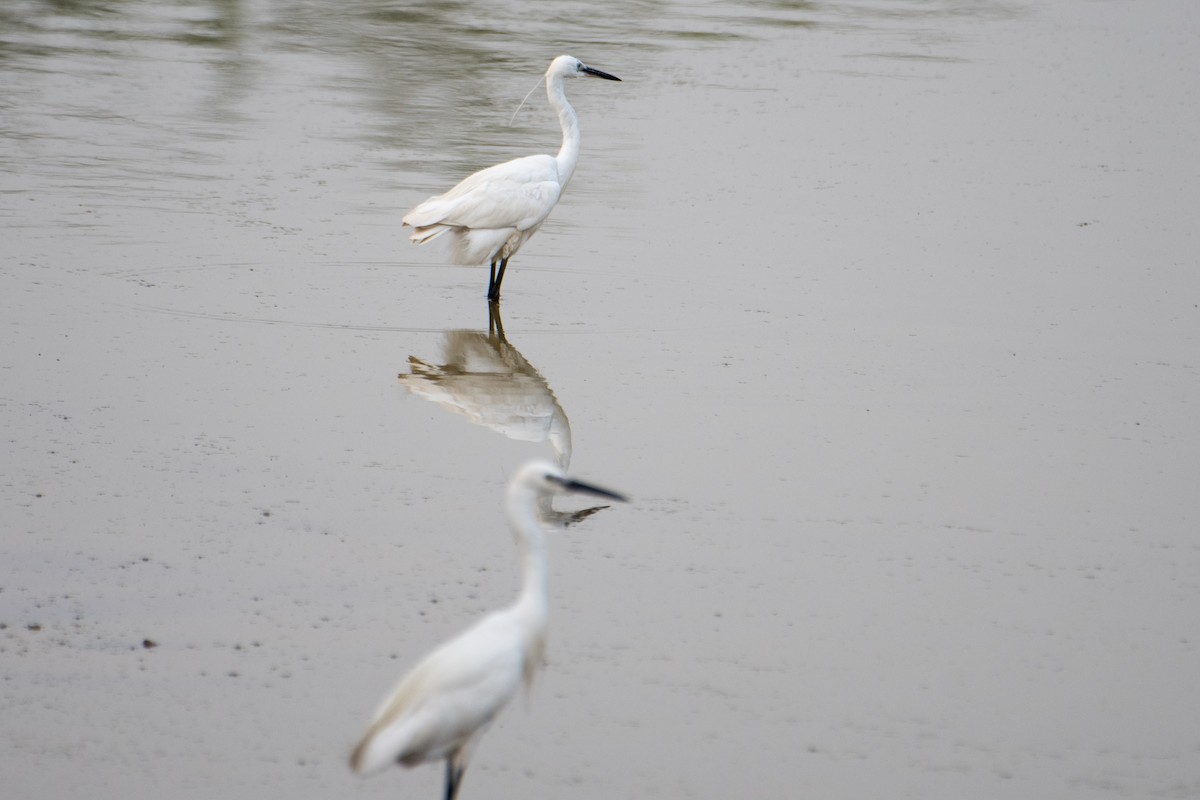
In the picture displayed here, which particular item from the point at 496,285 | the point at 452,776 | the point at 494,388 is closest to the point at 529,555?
the point at 452,776

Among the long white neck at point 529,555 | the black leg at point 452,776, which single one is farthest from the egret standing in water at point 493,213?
the black leg at point 452,776

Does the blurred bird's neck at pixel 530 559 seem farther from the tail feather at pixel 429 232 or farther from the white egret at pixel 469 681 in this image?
the tail feather at pixel 429 232

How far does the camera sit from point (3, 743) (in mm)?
4719

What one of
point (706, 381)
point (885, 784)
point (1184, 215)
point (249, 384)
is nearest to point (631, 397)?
point (706, 381)

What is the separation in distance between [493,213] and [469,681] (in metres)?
6.05

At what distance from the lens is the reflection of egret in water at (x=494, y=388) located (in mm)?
7594

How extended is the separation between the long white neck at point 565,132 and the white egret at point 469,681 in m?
6.31

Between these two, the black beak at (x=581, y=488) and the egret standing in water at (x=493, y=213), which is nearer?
the black beak at (x=581, y=488)

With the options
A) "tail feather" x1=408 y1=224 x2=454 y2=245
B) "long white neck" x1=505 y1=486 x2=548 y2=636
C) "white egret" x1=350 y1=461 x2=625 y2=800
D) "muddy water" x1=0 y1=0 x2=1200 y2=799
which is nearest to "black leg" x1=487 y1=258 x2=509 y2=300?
"muddy water" x1=0 y1=0 x2=1200 y2=799

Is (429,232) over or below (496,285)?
over

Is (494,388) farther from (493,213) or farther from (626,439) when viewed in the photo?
(493,213)

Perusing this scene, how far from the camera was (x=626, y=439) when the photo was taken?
297 inches

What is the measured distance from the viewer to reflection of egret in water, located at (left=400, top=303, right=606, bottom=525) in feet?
24.9

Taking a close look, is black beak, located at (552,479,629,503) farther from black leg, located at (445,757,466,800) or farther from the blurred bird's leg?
the blurred bird's leg
